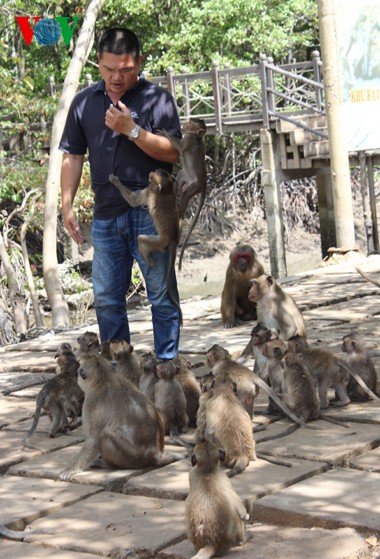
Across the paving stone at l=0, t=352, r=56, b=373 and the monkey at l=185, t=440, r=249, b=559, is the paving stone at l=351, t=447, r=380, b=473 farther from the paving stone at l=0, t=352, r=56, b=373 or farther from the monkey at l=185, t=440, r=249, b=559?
the paving stone at l=0, t=352, r=56, b=373

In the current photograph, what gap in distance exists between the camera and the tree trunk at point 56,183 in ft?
48.5

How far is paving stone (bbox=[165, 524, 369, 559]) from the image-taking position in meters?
4.12

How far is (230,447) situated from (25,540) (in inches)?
44.6

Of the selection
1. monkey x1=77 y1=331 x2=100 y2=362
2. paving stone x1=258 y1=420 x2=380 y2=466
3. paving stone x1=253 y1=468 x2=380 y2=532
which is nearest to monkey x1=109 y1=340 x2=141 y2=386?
monkey x1=77 y1=331 x2=100 y2=362

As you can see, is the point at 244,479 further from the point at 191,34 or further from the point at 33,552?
the point at 191,34

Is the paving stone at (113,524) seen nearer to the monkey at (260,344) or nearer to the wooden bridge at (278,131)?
the monkey at (260,344)

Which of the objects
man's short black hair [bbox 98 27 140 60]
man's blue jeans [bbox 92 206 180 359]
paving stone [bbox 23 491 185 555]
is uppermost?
man's short black hair [bbox 98 27 140 60]

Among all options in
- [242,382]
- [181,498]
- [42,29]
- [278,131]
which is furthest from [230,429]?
[278,131]

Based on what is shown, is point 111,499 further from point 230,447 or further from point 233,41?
point 233,41

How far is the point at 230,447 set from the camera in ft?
17.2

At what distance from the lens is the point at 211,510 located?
4.18m

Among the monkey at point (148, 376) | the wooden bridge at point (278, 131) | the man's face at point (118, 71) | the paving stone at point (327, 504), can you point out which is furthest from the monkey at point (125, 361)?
the wooden bridge at point (278, 131)

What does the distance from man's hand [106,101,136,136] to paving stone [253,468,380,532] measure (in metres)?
2.35

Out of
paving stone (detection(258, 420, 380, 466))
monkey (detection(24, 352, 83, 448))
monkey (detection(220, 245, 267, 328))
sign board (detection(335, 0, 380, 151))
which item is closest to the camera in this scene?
paving stone (detection(258, 420, 380, 466))
